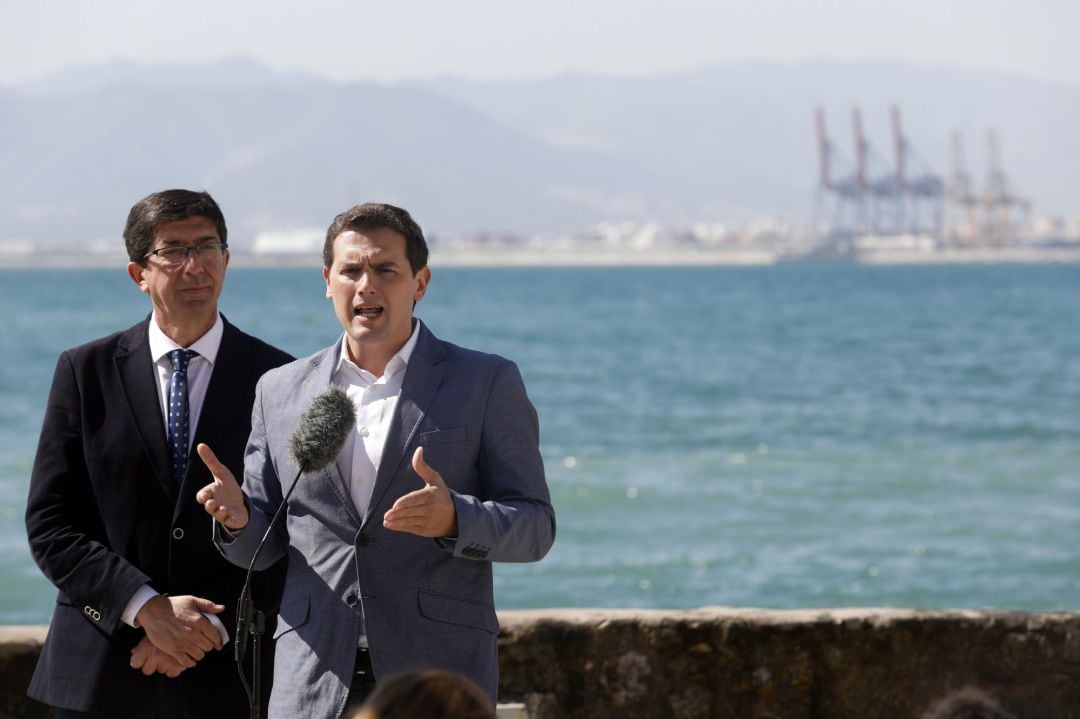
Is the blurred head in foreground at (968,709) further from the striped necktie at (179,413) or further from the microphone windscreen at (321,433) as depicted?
the striped necktie at (179,413)

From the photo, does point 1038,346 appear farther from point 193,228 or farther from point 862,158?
point 862,158

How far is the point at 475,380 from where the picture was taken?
281 cm

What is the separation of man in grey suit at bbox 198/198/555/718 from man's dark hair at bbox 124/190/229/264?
43cm

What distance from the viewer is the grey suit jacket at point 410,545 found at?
2.71 metres

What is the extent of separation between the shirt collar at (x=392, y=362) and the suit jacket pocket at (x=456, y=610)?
403mm

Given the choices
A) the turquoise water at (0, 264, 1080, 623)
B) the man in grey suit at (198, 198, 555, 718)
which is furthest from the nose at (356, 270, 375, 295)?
the turquoise water at (0, 264, 1080, 623)

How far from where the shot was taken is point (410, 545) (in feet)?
9.00

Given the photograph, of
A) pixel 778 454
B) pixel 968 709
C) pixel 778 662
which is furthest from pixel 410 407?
pixel 778 454

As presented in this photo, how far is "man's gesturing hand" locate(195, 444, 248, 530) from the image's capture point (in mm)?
2693

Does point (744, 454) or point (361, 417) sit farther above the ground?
point (361, 417)

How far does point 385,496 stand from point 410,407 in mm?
166

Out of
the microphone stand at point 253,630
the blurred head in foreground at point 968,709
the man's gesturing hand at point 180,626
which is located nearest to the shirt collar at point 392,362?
the microphone stand at point 253,630

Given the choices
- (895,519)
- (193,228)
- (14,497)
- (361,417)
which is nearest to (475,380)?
(361,417)

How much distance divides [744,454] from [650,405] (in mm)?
7248
